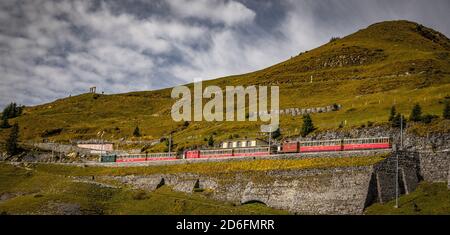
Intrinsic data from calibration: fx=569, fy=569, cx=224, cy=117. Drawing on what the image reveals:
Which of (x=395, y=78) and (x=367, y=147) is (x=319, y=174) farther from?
(x=395, y=78)

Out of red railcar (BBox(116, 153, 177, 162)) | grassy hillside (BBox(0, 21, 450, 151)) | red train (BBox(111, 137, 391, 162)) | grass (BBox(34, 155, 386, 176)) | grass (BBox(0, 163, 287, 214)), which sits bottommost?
grass (BBox(0, 163, 287, 214))

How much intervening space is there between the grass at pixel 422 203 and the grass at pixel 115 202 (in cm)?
1282

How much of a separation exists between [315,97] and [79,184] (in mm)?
87691

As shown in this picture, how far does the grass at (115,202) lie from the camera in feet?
241

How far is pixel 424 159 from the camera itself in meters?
74.8

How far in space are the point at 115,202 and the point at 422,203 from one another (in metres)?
41.2

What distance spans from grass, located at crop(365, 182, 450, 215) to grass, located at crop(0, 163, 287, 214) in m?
12.8

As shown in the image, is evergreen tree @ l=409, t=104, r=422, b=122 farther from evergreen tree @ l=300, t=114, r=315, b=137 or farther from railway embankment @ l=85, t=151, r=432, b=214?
evergreen tree @ l=300, t=114, r=315, b=137

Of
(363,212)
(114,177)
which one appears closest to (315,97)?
(114,177)

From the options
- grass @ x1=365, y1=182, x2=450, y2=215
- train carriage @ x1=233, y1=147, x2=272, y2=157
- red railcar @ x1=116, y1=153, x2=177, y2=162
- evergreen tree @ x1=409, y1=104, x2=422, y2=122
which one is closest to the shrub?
evergreen tree @ x1=409, y1=104, x2=422, y2=122

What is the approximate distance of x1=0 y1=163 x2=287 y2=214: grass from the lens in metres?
73.4

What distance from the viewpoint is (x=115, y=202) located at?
265 ft

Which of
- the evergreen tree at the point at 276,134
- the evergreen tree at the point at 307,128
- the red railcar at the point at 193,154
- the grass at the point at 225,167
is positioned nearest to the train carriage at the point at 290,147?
the grass at the point at 225,167

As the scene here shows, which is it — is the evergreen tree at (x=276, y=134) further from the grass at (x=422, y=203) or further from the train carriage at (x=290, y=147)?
the grass at (x=422, y=203)
